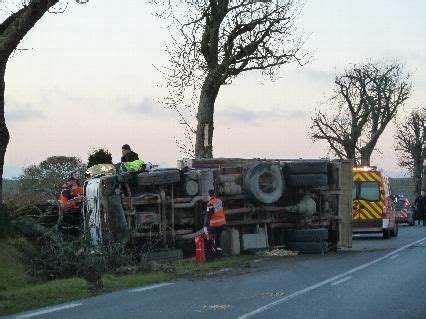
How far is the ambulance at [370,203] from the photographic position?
30516 millimetres

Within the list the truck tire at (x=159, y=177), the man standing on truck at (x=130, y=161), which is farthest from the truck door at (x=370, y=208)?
the truck tire at (x=159, y=177)

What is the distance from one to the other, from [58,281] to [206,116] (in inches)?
723

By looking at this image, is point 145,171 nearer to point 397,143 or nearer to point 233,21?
point 233,21

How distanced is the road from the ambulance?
12.3 meters

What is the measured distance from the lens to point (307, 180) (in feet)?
71.8

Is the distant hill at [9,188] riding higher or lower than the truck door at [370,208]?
higher

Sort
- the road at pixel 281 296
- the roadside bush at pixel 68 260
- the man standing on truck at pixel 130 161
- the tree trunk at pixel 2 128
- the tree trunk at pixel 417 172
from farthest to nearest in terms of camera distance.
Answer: the tree trunk at pixel 417 172
the man standing on truck at pixel 130 161
the tree trunk at pixel 2 128
the roadside bush at pixel 68 260
the road at pixel 281 296

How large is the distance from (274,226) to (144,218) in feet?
13.9

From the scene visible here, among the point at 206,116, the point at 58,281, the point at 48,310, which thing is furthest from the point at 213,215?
the point at 206,116

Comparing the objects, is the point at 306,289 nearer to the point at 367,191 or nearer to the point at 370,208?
the point at 370,208

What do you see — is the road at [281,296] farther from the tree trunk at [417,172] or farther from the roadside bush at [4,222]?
the tree trunk at [417,172]

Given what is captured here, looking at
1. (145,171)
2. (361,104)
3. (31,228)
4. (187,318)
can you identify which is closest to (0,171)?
(31,228)

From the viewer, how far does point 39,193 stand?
71.5 ft

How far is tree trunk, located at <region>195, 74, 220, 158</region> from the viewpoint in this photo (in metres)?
32.9
